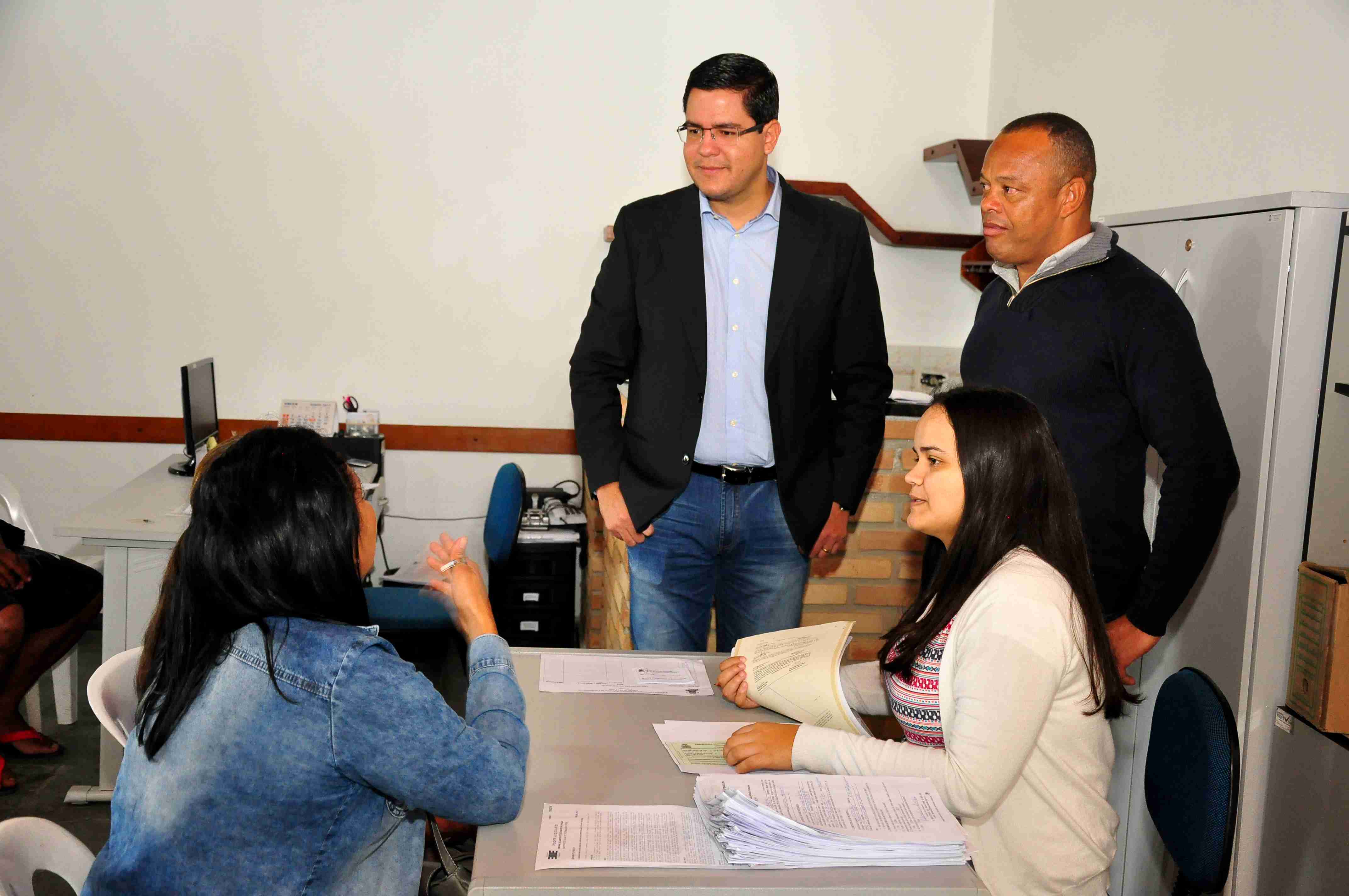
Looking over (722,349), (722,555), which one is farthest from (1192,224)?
(722,555)

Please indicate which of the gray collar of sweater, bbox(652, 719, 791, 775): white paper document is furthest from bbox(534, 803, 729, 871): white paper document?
the gray collar of sweater

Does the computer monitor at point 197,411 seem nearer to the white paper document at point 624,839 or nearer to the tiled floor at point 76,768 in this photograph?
the tiled floor at point 76,768

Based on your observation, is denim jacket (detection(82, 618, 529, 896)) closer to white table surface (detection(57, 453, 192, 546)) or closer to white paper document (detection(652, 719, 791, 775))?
white paper document (detection(652, 719, 791, 775))

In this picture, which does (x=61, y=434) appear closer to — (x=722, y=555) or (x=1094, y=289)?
(x=722, y=555)

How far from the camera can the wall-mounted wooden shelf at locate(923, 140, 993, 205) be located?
405 cm

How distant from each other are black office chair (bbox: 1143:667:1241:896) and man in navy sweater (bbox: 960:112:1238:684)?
0.27 meters

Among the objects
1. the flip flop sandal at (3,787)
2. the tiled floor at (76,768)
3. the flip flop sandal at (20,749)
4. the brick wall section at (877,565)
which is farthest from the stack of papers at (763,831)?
the flip flop sandal at (20,749)

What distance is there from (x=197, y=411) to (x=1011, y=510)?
321cm

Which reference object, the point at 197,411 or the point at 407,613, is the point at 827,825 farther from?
the point at 197,411

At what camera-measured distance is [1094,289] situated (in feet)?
6.26

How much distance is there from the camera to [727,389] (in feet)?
7.11

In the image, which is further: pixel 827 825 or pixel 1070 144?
pixel 1070 144

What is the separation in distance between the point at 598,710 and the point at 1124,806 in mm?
1450

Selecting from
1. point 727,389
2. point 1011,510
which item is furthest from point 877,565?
point 1011,510
